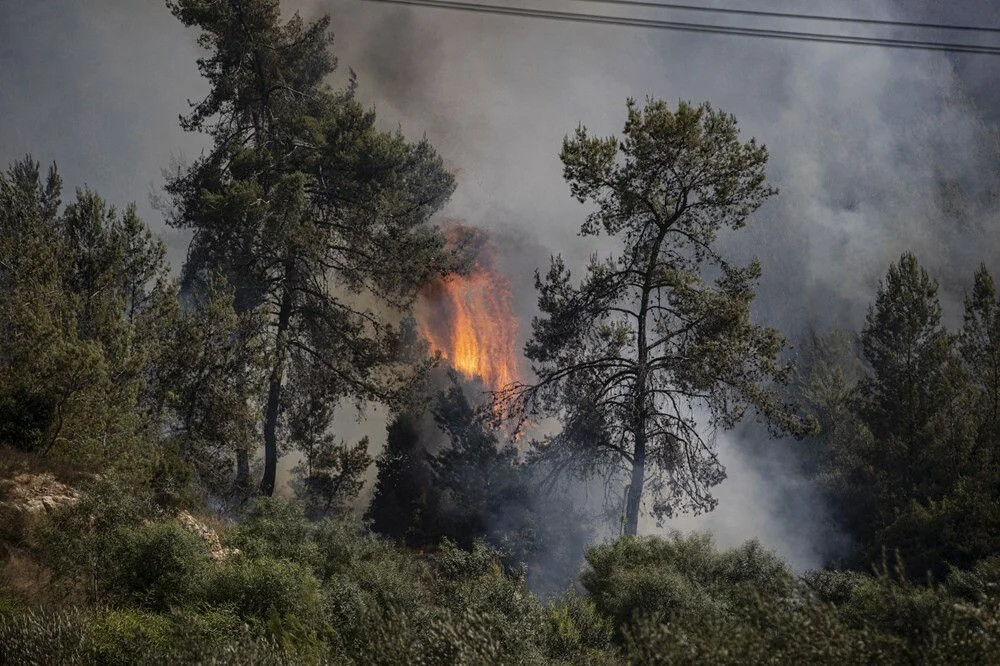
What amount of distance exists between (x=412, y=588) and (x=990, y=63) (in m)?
92.6

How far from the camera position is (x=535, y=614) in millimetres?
15258

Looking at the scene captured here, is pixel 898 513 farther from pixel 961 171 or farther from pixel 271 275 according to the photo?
pixel 961 171

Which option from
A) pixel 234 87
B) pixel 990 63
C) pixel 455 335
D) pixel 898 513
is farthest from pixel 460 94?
pixel 990 63

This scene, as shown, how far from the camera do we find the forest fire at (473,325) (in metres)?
40.6

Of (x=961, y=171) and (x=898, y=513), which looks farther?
(x=961, y=171)

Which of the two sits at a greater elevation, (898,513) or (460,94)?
(460,94)

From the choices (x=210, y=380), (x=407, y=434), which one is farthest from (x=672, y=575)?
(x=407, y=434)

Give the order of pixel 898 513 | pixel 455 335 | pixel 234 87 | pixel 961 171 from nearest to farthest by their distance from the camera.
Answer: pixel 898 513 < pixel 234 87 < pixel 455 335 < pixel 961 171

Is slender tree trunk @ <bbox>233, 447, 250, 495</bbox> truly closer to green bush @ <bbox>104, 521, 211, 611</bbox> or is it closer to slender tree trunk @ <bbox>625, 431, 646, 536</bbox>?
slender tree trunk @ <bbox>625, 431, 646, 536</bbox>

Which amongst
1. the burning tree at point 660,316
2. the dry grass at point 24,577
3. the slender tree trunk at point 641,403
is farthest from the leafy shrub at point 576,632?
the dry grass at point 24,577

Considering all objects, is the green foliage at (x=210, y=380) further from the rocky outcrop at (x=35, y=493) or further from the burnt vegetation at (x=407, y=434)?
the rocky outcrop at (x=35, y=493)

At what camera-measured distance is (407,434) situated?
31453mm

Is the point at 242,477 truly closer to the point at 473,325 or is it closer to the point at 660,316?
the point at 660,316

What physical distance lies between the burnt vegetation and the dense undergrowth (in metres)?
0.07
